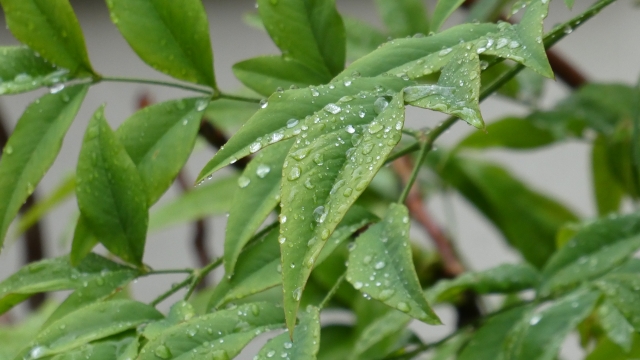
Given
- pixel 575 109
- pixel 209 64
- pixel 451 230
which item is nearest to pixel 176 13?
pixel 209 64

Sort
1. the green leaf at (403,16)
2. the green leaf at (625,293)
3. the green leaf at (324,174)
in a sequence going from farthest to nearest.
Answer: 1. the green leaf at (403,16)
2. the green leaf at (625,293)
3. the green leaf at (324,174)

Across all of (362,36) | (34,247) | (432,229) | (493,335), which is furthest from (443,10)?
(34,247)

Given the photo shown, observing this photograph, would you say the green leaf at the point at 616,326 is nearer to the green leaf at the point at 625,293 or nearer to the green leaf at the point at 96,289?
the green leaf at the point at 625,293

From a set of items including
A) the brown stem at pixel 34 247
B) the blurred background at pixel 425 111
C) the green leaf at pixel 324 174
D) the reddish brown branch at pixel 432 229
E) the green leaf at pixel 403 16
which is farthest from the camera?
the blurred background at pixel 425 111

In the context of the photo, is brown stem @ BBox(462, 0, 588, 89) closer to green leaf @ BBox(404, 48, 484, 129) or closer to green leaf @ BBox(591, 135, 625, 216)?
green leaf @ BBox(591, 135, 625, 216)

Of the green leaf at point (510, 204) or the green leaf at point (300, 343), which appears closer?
the green leaf at point (300, 343)

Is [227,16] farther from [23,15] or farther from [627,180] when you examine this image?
[23,15]

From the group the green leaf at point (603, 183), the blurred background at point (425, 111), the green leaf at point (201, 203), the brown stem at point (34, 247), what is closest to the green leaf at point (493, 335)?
the green leaf at point (603, 183)
